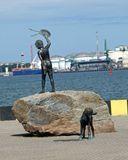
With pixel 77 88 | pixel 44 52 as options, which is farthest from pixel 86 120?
pixel 77 88

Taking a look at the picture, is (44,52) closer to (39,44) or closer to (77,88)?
(39,44)

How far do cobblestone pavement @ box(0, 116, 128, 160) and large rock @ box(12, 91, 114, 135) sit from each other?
0.38m

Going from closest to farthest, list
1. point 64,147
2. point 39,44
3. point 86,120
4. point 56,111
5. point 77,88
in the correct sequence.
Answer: point 64,147, point 86,120, point 56,111, point 39,44, point 77,88

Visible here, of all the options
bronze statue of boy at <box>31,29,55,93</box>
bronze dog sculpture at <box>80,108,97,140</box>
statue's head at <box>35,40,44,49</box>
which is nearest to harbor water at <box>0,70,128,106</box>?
bronze statue of boy at <box>31,29,55,93</box>

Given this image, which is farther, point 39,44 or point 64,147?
point 39,44

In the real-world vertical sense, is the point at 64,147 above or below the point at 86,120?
below

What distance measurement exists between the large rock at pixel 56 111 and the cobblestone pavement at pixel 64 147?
1.23 feet

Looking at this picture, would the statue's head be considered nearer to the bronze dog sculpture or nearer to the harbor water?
the bronze dog sculpture

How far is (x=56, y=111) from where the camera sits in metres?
21.8

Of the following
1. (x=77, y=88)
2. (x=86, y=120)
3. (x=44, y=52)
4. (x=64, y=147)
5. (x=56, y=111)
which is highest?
(x=44, y=52)

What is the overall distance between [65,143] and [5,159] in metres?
3.63

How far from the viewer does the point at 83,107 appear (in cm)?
2216

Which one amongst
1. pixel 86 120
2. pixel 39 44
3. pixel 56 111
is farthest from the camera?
pixel 39 44

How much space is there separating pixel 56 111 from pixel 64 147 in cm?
330
